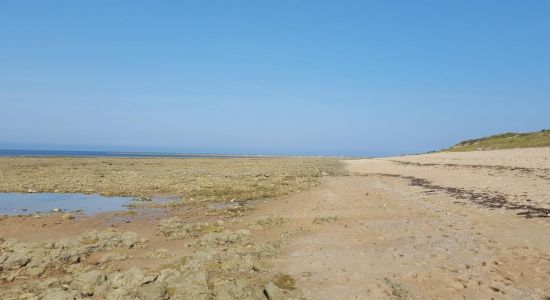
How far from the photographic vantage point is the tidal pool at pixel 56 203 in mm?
19859

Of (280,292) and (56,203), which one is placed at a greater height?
(280,292)

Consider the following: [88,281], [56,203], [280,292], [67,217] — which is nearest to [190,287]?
[280,292]

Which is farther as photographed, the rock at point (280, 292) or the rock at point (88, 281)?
the rock at point (88, 281)

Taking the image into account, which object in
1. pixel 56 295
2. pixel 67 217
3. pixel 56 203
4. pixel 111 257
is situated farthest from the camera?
pixel 56 203

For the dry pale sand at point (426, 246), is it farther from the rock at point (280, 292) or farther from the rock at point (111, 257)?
the rock at point (111, 257)

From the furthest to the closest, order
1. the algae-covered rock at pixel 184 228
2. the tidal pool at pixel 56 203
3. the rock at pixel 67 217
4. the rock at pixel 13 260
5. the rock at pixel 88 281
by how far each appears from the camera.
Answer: the tidal pool at pixel 56 203
the rock at pixel 67 217
the algae-covered rock at pixel 184 228
the rock at pixel 13 260
the rock at pixel 88 281

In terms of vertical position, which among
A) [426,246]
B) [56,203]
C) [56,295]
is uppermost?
[426,246]

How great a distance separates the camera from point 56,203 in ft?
73.0

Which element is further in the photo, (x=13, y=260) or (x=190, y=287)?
(x=13, y=260)

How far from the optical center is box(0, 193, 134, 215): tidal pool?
65.2 feet

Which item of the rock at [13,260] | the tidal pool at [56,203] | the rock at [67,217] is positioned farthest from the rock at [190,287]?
the tidal pool at [56,203]

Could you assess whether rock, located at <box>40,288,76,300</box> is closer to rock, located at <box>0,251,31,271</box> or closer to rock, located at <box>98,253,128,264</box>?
rock, located at <box>98,253,128,264</box>

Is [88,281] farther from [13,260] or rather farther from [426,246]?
[426,246]

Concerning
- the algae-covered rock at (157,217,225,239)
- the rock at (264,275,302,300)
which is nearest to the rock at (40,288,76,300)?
the rock at (264,275,302,300)
